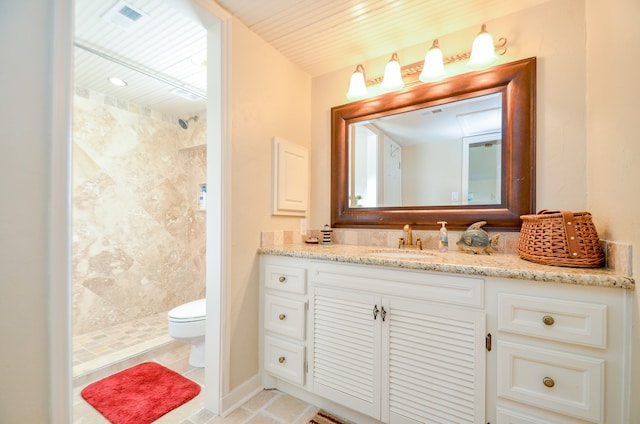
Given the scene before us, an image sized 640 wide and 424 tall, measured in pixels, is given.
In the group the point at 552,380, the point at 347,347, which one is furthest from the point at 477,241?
the point at 347,347

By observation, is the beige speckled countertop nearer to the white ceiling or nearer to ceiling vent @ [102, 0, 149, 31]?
the white ceiling

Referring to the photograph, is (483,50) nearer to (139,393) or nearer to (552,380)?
(552,380)

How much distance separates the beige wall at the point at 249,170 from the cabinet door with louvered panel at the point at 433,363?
87 cm

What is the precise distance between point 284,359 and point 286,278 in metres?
0.50

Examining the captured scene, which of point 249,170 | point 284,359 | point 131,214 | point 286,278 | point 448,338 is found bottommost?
point 284,359

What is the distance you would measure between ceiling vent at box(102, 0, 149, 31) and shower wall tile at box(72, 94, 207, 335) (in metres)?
1.27

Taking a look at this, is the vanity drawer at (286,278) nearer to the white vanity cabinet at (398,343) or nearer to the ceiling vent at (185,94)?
the white vanity cabinet at (398,343)

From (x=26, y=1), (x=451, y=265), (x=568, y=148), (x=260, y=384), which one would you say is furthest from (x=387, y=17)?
→ (x=260, y=384)

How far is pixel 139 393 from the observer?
168cm

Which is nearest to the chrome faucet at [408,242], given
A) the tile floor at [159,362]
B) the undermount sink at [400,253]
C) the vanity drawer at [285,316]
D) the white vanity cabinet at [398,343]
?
the undermount sink at [400,253]

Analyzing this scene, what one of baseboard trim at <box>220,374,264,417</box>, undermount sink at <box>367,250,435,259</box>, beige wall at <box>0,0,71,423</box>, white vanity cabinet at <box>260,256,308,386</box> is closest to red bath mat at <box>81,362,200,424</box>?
baseboard trim at <box>220,374,264,417</box>

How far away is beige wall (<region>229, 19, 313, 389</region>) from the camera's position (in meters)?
1.60

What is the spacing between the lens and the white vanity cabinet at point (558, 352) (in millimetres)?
892

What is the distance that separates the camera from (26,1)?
0.89 m
